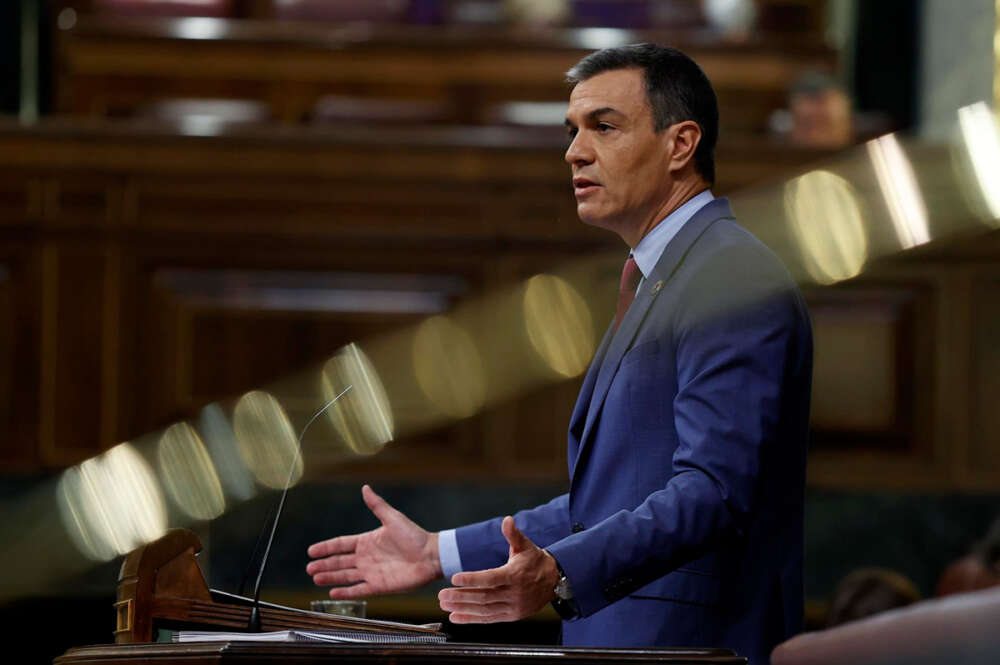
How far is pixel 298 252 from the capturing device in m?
3.30

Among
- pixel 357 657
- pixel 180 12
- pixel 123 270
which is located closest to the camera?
pixel 357 657

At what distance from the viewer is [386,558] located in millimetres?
1454

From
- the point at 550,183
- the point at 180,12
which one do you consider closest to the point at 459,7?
the point at 180,12

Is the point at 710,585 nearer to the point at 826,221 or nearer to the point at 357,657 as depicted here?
the point at 357,657

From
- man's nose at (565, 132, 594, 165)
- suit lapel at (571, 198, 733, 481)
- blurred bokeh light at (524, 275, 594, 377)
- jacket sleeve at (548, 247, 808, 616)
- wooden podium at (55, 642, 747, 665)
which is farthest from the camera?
blurred bokeh light at (524, 275, 594, 377)

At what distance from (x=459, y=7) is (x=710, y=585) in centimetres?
353

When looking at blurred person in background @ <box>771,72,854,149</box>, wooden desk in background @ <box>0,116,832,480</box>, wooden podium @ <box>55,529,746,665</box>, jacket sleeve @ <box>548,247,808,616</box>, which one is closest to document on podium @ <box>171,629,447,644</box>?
wooden podium @ <box>55,529,746,665</box>

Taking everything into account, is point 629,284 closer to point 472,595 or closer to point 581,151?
point 581,151

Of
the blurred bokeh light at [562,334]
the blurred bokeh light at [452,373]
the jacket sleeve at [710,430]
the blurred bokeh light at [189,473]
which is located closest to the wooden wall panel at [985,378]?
the blurred bokeh light at [562,334]

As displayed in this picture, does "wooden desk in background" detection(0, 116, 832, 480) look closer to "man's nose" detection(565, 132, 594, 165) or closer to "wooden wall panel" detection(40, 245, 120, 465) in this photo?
"wooden wall panel" detection(40, 245, 120, 465)

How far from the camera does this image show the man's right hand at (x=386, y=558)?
144cm

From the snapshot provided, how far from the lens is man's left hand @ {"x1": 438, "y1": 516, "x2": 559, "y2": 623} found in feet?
3.69

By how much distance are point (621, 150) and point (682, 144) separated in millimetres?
64

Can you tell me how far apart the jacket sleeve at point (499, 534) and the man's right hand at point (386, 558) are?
0.03 meters
